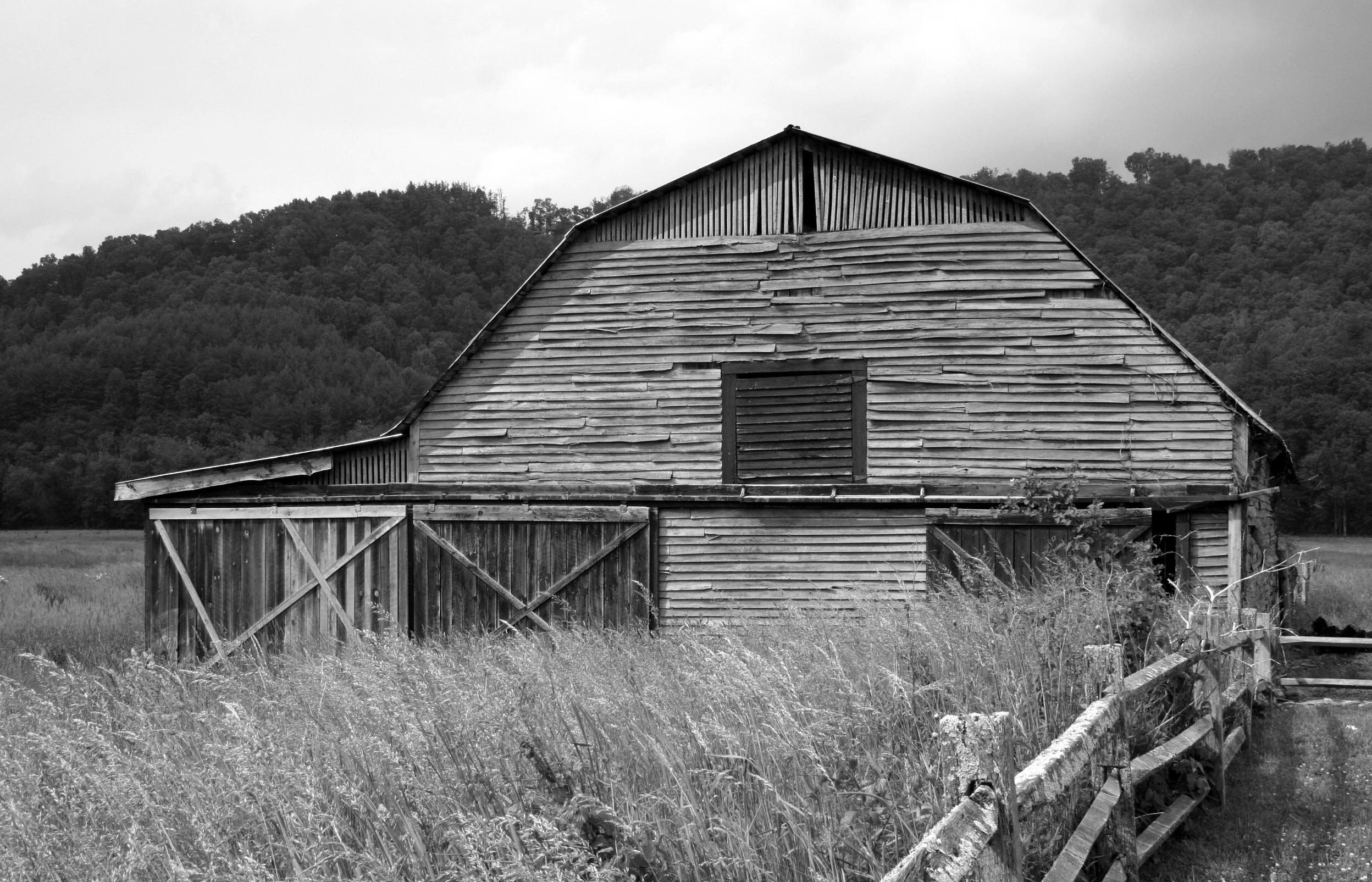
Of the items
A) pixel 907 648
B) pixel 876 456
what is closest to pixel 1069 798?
pixel 907 648

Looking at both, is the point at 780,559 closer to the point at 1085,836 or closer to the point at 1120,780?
the point at 1120,780

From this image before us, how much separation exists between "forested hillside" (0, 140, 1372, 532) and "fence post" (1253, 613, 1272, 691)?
45837mm

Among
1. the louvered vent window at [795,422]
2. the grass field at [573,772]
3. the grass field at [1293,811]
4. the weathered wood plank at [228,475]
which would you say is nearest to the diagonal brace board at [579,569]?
the louvered vent window at [795,422]

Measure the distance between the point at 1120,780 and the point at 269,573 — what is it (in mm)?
11692

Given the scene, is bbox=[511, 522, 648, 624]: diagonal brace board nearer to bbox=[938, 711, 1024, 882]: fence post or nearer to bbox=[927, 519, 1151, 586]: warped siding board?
bbox=[927, 519, 1151, 586]: warped siding board

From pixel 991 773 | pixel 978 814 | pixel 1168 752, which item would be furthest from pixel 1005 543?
pixel 978 814

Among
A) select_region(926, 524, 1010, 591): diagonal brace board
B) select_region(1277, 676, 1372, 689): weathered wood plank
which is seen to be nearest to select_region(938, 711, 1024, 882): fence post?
select_region(1277, 676, 1372, 689): weathered wood plank

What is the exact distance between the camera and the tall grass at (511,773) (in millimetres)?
3709

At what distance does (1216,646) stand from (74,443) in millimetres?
67670

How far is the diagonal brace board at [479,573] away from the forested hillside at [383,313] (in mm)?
46759

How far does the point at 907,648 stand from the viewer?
258 inches

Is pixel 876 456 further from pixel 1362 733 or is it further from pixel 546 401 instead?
pixel 1362 733

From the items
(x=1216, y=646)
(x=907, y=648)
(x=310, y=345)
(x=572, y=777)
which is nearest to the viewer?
(x=572, y=777)

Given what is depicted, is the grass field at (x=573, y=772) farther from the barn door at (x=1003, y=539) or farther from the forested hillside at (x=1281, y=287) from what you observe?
the forested hillside at (x=1281, y=287)
